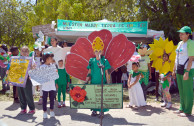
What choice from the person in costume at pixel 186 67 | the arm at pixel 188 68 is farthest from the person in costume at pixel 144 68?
the arm at pixel 188 68

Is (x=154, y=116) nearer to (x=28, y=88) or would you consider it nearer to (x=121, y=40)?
(x=121, y=40)

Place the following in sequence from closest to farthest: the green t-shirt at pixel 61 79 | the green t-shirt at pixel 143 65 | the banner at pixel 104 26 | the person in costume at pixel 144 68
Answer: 1. the green t-shirt at pixel 61 79
2. the person in costume at pixel 144 68
3. the green t-shirt at pixel 143 65
4. the banner at pixel 104 26

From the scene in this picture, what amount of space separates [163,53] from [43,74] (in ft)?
10.5

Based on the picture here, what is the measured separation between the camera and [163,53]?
19.7 ft

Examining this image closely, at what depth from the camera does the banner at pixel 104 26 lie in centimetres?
922

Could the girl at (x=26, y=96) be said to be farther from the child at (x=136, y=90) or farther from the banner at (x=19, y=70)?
the child at (x=136, y=90)

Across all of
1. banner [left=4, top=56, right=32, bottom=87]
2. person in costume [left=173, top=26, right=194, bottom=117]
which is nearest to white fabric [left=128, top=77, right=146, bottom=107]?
person in costume [left=173, top=26, right=194, bottom=117]

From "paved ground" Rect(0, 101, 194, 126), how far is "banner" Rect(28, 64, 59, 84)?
2.93 feet

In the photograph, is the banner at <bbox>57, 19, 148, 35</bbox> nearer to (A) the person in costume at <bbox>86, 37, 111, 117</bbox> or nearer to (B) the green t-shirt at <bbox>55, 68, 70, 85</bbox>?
(B) the green t-shirt at <bbox>55, 68, 70, 85</bbox>

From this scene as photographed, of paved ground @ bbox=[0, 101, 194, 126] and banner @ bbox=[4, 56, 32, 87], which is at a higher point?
banner @ bbox=[4, 56, 32, 87]

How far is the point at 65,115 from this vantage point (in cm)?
528

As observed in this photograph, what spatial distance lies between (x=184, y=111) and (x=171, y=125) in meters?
0.89

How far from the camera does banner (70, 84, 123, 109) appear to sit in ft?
15.6

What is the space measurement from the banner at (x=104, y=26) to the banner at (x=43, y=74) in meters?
4.40
